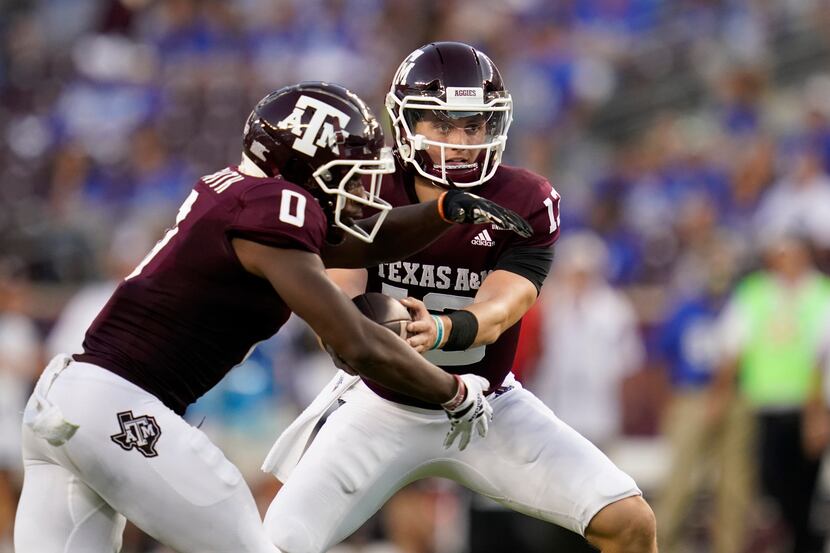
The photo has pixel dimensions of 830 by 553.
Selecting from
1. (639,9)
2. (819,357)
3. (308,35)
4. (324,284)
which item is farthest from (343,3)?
(324,284)

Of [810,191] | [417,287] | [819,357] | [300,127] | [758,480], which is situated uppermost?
[300,127]

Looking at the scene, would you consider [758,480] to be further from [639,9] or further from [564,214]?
[639,9]

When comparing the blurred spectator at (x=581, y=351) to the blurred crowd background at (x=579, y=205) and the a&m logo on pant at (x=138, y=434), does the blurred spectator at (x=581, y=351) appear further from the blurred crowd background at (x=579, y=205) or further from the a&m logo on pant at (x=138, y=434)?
the a&m logo on pant at (x=138, y=434)

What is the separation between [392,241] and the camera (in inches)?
165

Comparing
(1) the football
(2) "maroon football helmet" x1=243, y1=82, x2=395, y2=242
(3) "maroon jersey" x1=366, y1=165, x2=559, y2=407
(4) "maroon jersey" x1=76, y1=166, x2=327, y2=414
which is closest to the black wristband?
(1) the football

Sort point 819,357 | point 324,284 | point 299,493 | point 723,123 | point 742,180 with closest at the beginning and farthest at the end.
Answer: point 324,284 → point 299,493 → point 819,357 → point 742,180 → point 723,123

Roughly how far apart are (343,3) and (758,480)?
639cm

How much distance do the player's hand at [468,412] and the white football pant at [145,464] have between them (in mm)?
618

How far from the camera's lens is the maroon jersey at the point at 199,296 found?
11.6 ft

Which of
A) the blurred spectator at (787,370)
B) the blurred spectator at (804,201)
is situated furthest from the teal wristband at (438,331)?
the blurred spectator at (804,201)

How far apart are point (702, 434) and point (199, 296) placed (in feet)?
16.1

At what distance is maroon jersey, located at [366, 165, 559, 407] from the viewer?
14.4ft

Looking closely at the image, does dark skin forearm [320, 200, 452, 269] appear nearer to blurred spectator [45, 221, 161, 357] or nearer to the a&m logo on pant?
the a&m logo on pant

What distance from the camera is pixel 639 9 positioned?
39.4 ft
